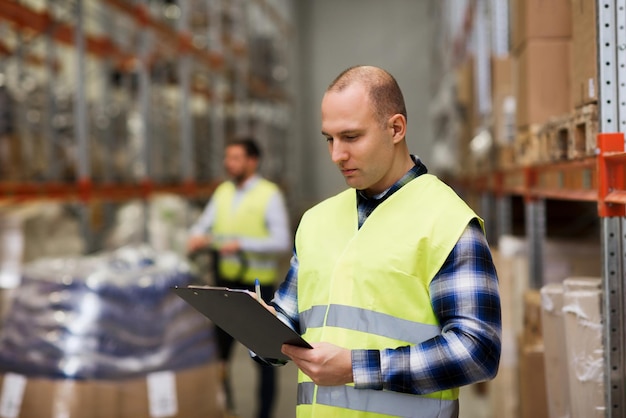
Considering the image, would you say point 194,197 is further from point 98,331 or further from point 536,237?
point 536,237

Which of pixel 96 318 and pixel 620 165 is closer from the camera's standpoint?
pixel 620 165

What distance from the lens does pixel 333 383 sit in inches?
79.4

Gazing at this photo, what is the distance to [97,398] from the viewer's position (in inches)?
161

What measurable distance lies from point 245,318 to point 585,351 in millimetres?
1212

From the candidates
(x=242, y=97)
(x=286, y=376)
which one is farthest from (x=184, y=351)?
(x=242, y=97)

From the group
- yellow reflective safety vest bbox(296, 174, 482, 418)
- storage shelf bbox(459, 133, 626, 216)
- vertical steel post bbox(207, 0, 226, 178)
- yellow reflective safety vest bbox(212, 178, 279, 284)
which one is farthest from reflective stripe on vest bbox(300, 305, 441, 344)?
vertical steel post bbox(207, 0, 226, 178)

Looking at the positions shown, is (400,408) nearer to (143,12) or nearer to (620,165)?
(620,165)

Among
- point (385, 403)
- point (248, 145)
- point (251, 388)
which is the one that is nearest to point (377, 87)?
point (385, 403)

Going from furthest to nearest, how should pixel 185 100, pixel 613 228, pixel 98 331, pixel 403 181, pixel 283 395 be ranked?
pixel 185 100 → pixel 283 395 → pixel 98 331 → pixel 613 228 → pixel 403 181

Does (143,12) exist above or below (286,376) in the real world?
above

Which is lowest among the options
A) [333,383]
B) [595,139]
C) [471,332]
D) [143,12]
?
[333,383]

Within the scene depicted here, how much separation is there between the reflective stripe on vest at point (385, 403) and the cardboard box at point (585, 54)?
120 centimetres

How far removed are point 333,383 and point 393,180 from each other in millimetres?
538

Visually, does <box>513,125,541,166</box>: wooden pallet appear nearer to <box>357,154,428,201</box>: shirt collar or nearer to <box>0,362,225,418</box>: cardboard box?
<box>357,154,428,201</box>: shirt collar
